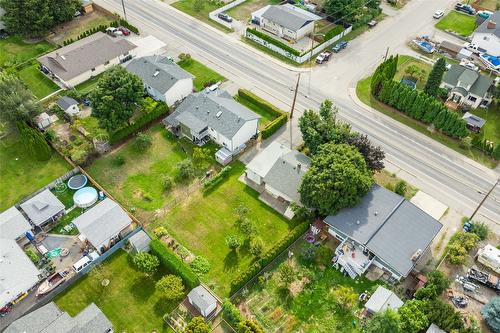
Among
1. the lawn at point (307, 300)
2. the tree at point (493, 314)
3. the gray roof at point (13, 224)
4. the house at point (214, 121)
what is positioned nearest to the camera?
the tree at point (493, 314)

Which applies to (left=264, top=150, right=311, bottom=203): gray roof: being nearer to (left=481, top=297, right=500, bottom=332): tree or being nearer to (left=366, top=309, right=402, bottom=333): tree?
(left=366, top=309, right=402, bottom=333): tree

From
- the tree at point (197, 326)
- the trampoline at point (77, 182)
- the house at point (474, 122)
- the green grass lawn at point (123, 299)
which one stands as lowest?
the green grass lawn at point (123, 299)

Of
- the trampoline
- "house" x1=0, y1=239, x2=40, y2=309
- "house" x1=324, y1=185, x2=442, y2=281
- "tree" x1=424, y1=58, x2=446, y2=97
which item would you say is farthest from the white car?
"house" x1=0, y1=239, x2=40, y2=309

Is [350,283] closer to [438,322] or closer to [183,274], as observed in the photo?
[438,322]

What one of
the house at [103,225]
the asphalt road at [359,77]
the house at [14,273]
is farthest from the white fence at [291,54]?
the house at [14,273]

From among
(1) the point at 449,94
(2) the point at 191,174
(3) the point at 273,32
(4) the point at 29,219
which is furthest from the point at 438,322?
(3) the point at 273,32

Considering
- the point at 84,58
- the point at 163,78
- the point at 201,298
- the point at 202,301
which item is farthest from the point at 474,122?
the point at 84,58

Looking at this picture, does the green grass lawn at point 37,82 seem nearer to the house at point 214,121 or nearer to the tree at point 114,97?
the tree at point 114,97
